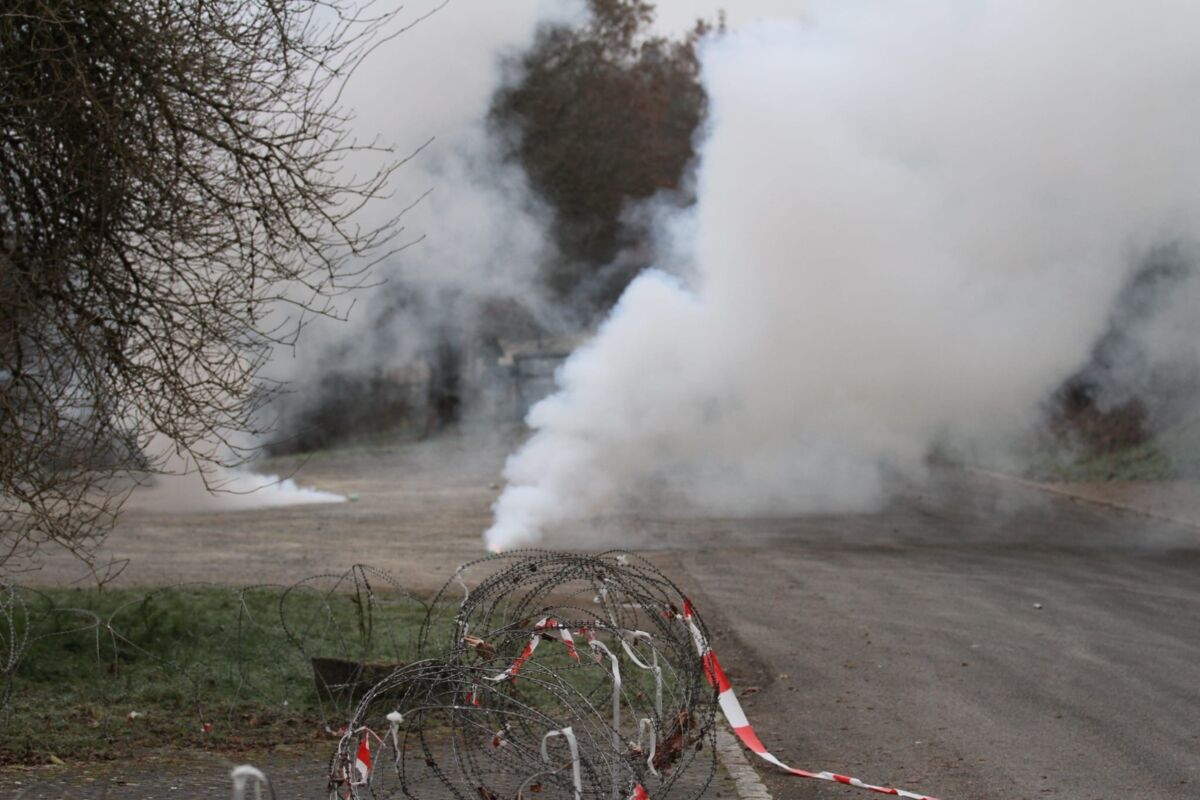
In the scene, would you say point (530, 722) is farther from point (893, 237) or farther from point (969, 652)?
point (893, 237)

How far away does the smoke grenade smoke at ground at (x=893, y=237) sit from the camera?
1563cm

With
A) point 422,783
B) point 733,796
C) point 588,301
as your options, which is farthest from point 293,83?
point 588,301

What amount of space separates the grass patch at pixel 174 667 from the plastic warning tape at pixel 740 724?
2.01 metres

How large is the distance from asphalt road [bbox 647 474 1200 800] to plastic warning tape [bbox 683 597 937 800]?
94 mm

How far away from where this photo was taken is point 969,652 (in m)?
9.53

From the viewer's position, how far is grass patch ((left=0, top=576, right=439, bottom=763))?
23.3 feet

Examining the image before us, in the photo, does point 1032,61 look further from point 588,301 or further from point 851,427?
point 588,301

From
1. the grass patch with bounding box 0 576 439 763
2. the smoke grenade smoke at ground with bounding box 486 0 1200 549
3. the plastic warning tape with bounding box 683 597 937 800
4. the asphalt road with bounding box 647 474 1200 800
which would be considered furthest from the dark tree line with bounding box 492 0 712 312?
the plastic warning tape with bounding box 683 597 937 800

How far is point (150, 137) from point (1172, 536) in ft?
43.0

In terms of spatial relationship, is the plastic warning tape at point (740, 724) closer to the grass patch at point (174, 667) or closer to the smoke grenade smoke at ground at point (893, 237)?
the grass patch at point (174, 667)

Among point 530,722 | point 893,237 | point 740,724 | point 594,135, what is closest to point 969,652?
point 740,724

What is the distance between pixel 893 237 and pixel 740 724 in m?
10.5

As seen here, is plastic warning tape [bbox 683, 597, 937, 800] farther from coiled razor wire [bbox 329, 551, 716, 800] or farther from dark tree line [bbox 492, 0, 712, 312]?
dark tree line [bbox 492, 0, 712, 312]

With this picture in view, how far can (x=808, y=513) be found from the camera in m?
18.2
